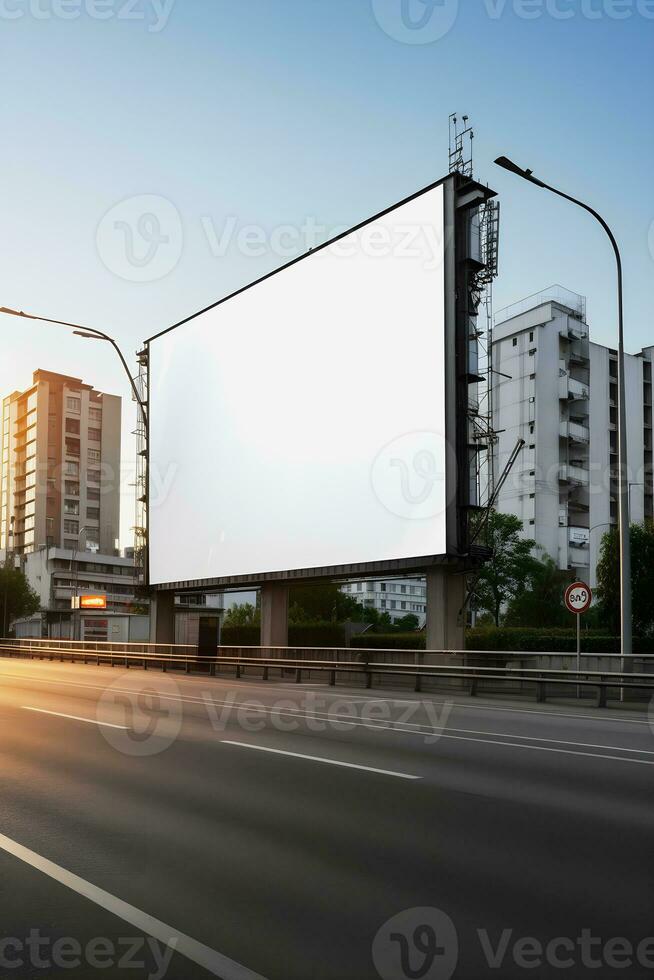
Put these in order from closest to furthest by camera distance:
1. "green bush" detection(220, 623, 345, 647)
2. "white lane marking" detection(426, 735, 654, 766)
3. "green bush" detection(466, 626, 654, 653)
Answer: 1. "white lane marking" detection(426, 735, 654, 766)
2. "green bush" detection(466, 626, 654, 653)
3. "green bush" detection(220, 623, 345, 647)

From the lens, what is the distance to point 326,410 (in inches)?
1340

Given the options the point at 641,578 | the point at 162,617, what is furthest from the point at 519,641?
the point at 641,578

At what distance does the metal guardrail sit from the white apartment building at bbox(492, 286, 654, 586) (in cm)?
4820

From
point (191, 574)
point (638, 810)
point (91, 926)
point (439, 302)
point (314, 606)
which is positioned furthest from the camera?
point (314, 606)

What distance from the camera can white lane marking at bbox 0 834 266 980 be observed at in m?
4.43

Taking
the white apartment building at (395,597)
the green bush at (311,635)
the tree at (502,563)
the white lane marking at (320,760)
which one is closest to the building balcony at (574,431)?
the tree at (502,563)

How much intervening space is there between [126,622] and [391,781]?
258 ft

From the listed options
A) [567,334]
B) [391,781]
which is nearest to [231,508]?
[391,781]

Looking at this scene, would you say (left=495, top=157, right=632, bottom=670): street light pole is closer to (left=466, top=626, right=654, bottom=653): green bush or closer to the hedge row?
the hedge row

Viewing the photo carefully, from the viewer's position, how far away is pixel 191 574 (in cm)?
4094

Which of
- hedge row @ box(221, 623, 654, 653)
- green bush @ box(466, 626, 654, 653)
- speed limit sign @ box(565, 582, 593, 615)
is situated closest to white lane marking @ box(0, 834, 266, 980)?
speed limit sign @ box(565, 582, 593, 615)

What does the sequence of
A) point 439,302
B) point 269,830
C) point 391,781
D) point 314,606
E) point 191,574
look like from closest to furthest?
point 269,830
point 391,781
point 439,302
point 191,574
point 314,606

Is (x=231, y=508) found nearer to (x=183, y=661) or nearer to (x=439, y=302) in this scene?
(x=183, y=661)

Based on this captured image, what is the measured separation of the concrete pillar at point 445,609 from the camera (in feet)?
100
